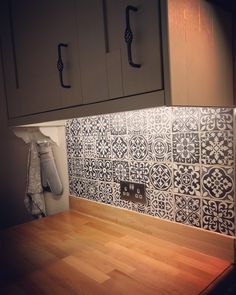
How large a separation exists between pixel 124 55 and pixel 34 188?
115 cm

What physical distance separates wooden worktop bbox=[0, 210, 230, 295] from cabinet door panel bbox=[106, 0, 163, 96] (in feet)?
1.82

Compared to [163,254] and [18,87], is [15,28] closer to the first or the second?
[18,87]

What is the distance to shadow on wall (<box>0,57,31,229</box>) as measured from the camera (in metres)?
1.54

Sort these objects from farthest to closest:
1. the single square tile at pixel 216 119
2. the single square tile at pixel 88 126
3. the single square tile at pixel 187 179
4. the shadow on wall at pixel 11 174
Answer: the shadow on wall at pixel 11 174, the single square tile at pixel 88 126, the single square tile at pixel 187 179, the single square tile at pixel 216 119

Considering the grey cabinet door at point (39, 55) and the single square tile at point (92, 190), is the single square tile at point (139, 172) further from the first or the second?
the grey cabinet door at point (39, 55)

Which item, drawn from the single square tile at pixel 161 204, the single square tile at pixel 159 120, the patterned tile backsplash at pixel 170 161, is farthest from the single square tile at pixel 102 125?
the single square tile at pixel 161 204

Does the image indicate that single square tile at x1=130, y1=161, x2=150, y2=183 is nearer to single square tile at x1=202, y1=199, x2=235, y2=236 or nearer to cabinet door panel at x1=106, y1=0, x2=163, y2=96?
single square tile at x1=202, y1=199, x2=235, y2=236

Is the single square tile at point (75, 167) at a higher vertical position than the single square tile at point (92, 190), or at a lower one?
higher

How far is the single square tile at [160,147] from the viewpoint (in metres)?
1.01

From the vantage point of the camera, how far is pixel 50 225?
1.29 m

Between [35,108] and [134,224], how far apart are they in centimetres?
66

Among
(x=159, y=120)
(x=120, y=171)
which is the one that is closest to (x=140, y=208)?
(x=120, y=171)

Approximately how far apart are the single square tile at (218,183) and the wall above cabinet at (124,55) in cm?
24

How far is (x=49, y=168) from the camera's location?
1567 mm
